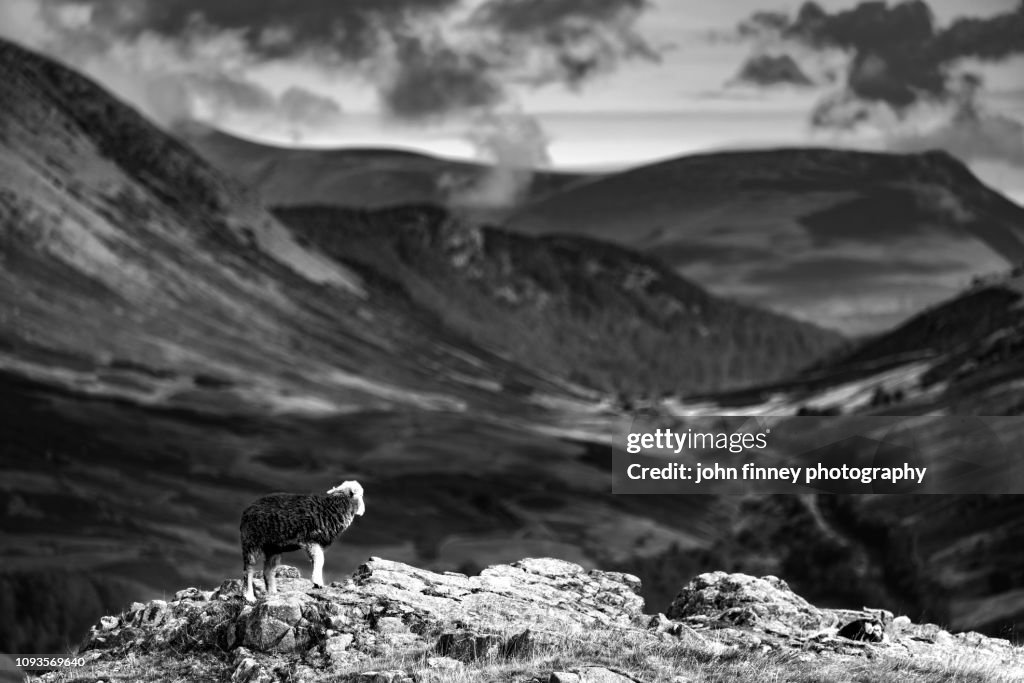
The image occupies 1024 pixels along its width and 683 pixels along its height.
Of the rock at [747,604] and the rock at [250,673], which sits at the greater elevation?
the rock at [747,604]

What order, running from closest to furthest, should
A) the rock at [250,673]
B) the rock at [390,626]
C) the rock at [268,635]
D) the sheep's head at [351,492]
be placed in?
the rock at [250,673], the rock at [268,635], the rock at [390,626], the sheep's head at [351,492]

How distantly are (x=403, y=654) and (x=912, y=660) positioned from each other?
942cm

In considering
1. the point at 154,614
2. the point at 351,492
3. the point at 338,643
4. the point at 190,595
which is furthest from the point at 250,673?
the point at 190,595

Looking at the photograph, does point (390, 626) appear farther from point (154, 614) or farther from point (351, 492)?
point (154, 614)

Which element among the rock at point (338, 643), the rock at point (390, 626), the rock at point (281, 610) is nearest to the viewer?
the rock at point (338, 643)

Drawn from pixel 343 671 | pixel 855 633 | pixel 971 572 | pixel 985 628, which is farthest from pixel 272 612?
pixel 971 572

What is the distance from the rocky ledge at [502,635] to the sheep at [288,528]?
0.62 m

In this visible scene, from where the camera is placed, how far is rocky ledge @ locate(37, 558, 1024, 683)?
84.2ft

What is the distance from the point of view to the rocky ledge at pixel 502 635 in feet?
84.2

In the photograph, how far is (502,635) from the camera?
26.5m

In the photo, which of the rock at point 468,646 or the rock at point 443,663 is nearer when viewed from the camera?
Answer: the rock at point 443,663

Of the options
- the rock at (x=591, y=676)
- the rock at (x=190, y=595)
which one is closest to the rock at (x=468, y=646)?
the rock at (x=591, y=676)

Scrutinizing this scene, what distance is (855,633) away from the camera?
28.8 metres

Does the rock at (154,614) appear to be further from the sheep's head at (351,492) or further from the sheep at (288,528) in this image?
the sheep's head at (351,492)
